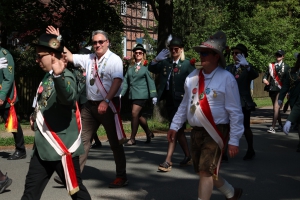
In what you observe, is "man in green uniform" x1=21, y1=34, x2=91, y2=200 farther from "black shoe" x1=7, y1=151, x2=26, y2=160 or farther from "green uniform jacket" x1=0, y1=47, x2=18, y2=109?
"black shoe" x1=7, y1=151, x2=26, y2=160

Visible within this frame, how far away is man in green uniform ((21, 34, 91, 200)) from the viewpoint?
488 cm

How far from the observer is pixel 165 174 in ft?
27.6

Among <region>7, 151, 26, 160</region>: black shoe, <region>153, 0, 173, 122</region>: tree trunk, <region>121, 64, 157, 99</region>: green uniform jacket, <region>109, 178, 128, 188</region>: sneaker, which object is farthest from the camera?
<region>153, 0, 173, 122</region>: tree trunk

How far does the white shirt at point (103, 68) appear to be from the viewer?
6.86 meters

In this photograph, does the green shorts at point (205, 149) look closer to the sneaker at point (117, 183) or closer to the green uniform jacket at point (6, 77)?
the sneaker at point (117, 183)

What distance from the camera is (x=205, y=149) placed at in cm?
556

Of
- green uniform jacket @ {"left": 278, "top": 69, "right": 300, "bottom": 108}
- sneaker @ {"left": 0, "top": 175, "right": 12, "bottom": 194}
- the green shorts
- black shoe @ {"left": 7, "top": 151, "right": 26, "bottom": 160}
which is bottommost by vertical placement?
black shoe @ {"left": 7, "top": 151, "right": 26, "bottom": 160}

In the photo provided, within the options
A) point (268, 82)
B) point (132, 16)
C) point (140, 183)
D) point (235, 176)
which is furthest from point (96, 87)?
point (132, 16)

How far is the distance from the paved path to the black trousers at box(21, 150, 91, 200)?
179cm

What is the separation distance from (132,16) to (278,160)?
30.4 m

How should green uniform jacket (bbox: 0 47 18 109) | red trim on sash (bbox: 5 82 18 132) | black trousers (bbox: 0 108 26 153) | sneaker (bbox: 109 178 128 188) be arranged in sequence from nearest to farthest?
sneaker (bbox: 109 178 128 188) < green uniform jacket (bbox: 0 47 18 109) < red trim on sash (bbox: 5 82 18 132) < black trousers (bbox: 0 108 26 153)

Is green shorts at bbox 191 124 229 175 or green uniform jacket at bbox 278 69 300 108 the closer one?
green shorts at bbox 191 124 229 175

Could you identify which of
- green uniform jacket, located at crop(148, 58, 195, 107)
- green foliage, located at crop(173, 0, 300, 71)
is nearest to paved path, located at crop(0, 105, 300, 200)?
green uniform jacket, located at crop(148, 58, 195, 107)

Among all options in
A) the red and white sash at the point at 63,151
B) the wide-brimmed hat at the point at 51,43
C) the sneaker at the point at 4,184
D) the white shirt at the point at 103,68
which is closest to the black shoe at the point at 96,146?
the sneaker at the point at 4,184
